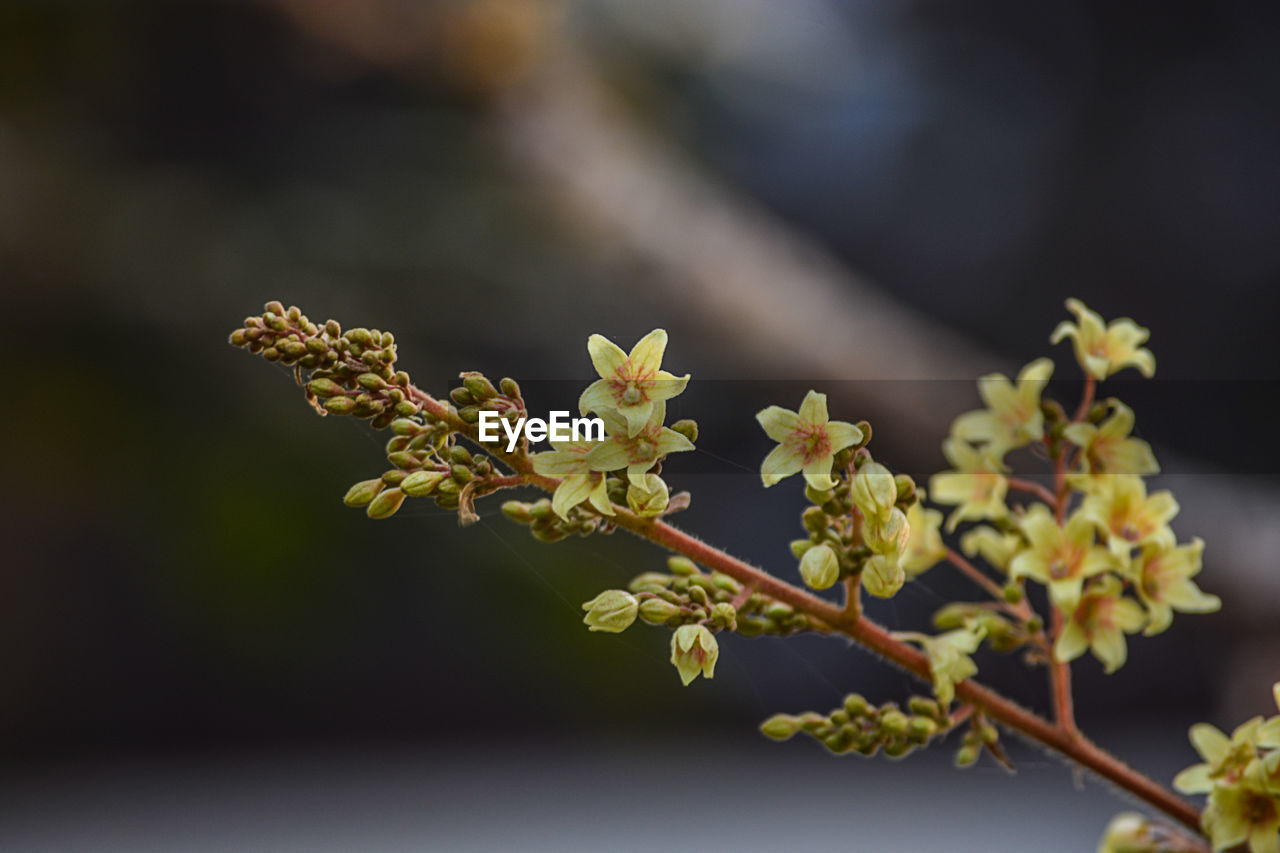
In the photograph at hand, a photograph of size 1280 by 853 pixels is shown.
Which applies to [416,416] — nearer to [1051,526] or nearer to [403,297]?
[1051,526]

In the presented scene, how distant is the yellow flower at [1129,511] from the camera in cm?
44

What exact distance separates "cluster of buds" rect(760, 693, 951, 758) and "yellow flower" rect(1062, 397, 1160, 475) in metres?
0.15

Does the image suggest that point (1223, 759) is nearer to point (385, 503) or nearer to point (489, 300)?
point (385, 503)

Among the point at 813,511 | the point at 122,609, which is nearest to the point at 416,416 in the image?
the point at 813,511

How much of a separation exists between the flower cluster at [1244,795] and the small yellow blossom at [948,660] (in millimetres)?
108

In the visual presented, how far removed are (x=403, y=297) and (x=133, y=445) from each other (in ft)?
1.87

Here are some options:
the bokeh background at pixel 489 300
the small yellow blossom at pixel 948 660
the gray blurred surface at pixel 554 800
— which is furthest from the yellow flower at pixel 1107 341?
the gray blurred surface at pixel 554 800

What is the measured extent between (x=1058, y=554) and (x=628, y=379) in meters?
0.22

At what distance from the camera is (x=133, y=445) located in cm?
169

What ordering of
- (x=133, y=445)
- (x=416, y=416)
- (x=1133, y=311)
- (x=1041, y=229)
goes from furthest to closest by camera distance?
(x=133, y=445) < (x=1041, y=229) < (x=1133, y=311) < (x=416, y=416)

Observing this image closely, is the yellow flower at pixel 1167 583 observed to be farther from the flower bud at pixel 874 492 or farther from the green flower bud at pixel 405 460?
the green flower bud at pixel 405 460

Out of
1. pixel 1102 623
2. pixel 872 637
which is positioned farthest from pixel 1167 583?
pixel 872 637

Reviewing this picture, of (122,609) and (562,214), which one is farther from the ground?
(562,214)

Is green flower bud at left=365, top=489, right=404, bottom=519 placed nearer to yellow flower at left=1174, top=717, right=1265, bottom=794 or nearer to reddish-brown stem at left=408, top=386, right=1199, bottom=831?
reddish-brown stem at left=408, top=386, right=1199, bottom=831
